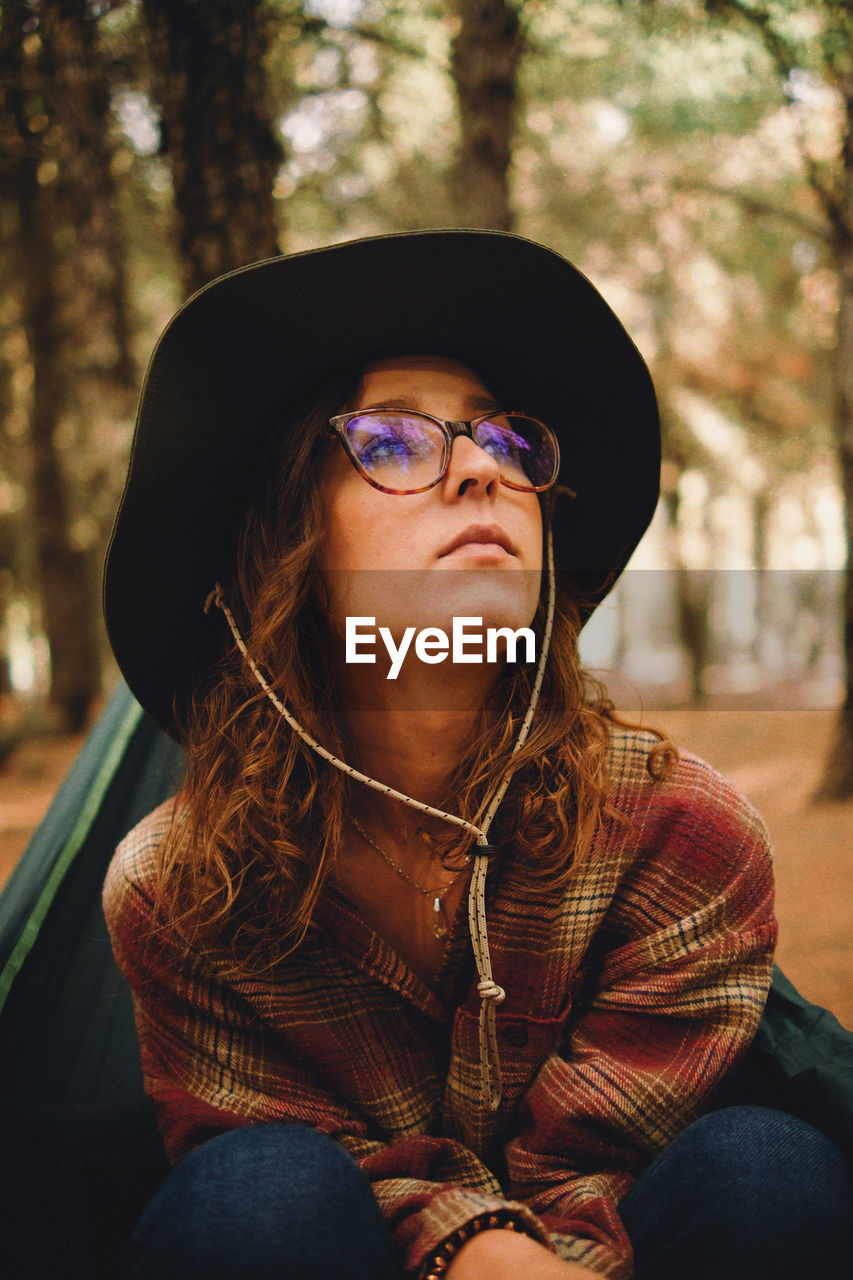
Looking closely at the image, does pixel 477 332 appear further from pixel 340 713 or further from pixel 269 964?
pixel 269 964

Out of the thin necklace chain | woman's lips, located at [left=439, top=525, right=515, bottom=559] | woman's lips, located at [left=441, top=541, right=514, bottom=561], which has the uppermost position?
woman's lips, located at [left=439, top=525, right=515, bottom=559]

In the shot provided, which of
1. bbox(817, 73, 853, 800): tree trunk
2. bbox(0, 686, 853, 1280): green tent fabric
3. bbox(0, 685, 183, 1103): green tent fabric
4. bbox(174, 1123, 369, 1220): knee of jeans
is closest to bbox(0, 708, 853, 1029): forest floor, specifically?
bbox(817, 73, 853, 800): tree trunk

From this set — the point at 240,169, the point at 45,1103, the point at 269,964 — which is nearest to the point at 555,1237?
the point at 269,964

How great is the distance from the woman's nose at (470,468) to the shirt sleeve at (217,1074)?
0.84 metres

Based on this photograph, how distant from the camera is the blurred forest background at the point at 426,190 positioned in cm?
311

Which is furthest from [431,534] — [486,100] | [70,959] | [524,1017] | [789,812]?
[789,812]

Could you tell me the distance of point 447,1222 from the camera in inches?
43.4

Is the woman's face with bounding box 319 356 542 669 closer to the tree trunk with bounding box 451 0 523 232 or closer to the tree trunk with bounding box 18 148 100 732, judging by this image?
the tree trunk with bounding box 451 0 523 232

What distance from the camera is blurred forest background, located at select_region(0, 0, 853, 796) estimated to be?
3105 millimetres

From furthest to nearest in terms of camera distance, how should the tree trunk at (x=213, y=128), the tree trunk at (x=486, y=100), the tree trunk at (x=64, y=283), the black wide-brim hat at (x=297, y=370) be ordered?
the tree trunk at (x=486, y=100)
the tree trunk at (x=64, y=283)
the tree trunk at (x=213, y=128)
the black wide-brim hat at (x=297, y=370)

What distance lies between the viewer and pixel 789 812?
15.8 feet

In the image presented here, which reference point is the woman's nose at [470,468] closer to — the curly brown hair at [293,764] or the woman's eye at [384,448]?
the woman's eye at [384,448]

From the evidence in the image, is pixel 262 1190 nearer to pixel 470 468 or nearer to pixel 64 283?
pixel 470 468

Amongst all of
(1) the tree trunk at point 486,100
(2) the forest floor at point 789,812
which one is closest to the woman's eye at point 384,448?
(2) the forest floor at point 789,812
